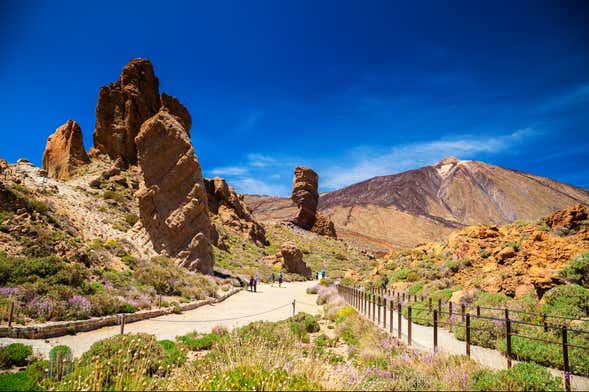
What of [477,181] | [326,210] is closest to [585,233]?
[326,210]

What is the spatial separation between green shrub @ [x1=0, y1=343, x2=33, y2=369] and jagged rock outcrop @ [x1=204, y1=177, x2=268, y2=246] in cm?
4081

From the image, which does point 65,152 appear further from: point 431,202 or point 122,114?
point 431,202

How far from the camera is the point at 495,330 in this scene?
31.2ft

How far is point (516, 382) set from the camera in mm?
5188

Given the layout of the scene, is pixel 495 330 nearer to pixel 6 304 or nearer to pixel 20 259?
pixel 6 304

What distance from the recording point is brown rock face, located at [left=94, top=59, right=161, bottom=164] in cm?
4266

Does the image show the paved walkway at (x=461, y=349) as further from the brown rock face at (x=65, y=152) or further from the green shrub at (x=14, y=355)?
the brown rock face at (x=65, y=152)

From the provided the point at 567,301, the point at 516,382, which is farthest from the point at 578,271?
the point at 516,382

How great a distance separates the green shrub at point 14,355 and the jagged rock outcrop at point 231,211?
134 feet

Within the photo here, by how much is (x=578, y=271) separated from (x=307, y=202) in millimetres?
66219

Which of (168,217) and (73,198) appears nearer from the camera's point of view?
(168,217)

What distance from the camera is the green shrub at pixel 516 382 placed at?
5167 millimetres

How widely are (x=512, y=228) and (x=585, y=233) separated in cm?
717

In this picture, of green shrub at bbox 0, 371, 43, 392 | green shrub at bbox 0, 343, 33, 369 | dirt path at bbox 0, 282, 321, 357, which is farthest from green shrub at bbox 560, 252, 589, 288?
green shrub at bbox 0, 343, 33, 369
